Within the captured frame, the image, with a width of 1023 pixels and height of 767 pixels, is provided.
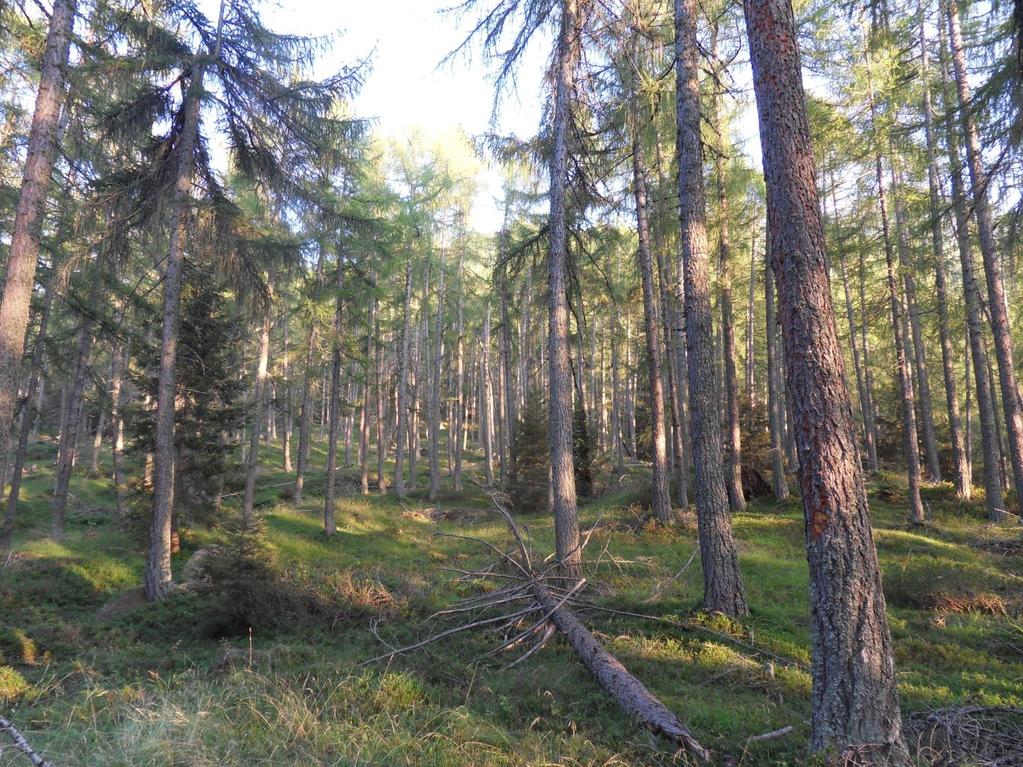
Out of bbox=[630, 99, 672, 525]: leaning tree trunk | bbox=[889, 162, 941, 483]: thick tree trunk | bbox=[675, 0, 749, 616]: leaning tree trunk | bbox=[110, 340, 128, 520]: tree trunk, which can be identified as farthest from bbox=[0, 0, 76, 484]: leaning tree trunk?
bbox=[889, 162, 941, 483]: thick tree trunk

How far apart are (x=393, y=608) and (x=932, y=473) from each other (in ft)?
61.4

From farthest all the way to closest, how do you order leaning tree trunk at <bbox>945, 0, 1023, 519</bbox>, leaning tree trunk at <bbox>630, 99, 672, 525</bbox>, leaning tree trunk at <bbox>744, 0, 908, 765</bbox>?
leaning tree trunk at <bbox>630, 99, 672, 525</bbox> → leaning tree trunk at <bbox>945, 0, 1023, 519</bbox> → leaning tree trunk at <bbox>744, 0, 908, 765</bbox>

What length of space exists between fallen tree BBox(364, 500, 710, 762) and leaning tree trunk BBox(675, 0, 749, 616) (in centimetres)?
199

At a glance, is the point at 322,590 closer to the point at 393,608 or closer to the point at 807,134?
the point at 393,608

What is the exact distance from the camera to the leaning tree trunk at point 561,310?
8.84 meters

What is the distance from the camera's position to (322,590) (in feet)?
29.7

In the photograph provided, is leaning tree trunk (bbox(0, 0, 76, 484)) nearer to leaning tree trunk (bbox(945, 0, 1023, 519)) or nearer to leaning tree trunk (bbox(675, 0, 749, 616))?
leaning tree trunk (bbox(675, 0, 749, 616))

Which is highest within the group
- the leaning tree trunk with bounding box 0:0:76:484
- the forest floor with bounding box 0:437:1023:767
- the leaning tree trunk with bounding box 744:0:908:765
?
the leaning tree trunk with bounding box 0:0:76:484

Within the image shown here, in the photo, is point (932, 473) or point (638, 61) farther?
point (932, 473)

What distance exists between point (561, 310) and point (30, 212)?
27.2 feet

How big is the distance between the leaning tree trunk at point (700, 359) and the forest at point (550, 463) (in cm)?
5

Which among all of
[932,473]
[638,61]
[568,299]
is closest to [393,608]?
[568,299]

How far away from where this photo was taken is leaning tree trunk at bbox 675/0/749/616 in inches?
289

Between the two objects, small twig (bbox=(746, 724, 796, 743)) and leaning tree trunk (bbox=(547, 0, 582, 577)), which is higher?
leaning tree trunk (bbox=(547, 0, 582, 577))
